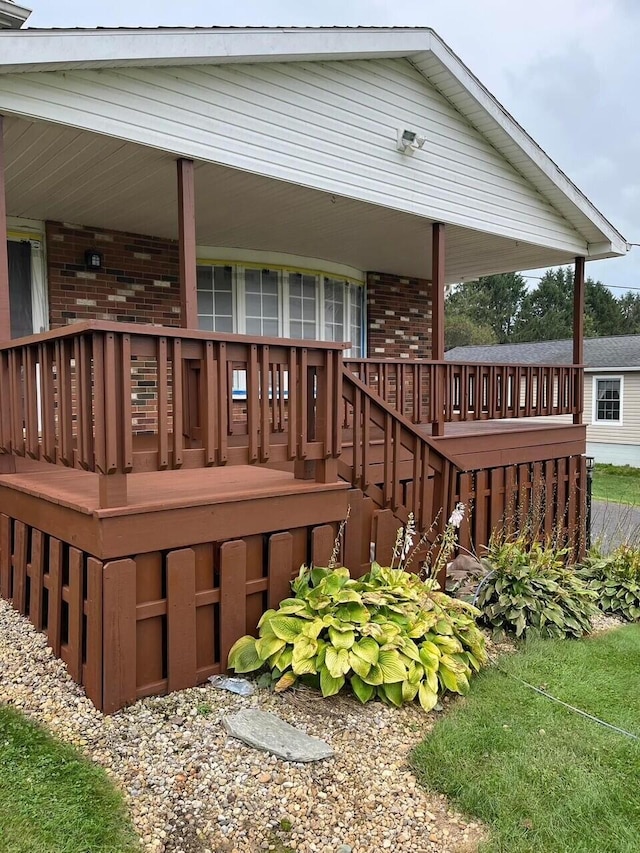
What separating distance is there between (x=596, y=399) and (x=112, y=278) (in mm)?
18895

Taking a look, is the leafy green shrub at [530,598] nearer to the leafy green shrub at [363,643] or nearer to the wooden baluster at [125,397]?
the leafy green shrub at [363,643]

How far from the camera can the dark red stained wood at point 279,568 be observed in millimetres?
3811

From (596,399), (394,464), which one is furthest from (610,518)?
(596,399)

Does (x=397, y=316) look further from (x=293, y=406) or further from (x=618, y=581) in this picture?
(x=293, y=406)

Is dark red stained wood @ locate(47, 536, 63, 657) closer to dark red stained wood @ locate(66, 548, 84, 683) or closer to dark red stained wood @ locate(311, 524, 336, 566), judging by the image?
dark red stained wood @ locate(66, 548, 84, 683)

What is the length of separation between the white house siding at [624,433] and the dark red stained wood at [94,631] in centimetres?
1957

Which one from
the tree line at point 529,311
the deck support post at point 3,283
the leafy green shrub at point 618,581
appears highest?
the tree line at point 529,311

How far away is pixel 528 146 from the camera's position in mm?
7293

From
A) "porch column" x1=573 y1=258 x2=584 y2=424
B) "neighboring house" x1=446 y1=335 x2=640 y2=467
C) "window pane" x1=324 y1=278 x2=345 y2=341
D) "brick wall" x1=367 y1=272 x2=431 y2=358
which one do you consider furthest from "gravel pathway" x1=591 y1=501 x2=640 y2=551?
"neighboring house" x1=446 y1=335 x2=640 y2=467

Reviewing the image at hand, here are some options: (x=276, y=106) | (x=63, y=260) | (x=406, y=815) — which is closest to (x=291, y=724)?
(x=406, y=815)

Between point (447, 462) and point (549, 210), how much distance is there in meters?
4.53

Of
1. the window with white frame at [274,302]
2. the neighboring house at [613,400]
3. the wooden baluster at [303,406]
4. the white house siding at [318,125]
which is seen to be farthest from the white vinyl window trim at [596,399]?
the wooden baluster at [303,406]

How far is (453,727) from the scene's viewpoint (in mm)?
3197

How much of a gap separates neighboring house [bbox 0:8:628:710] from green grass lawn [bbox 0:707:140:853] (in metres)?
0.42
